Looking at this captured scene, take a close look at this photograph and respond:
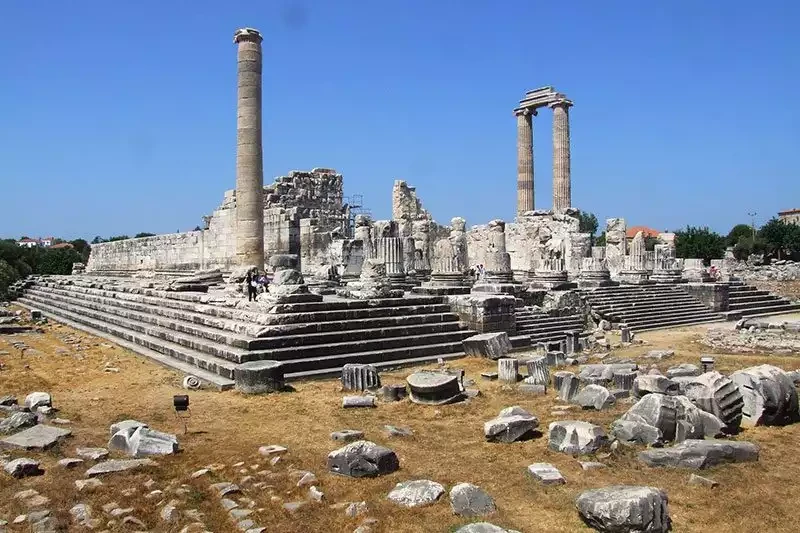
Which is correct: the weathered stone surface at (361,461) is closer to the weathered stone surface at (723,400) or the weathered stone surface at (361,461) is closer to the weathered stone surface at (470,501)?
the weathered stone surface at (470,501)

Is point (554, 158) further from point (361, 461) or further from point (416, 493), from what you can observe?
point (416, 493)

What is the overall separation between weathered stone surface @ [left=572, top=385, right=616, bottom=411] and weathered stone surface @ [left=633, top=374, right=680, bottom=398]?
0.52m

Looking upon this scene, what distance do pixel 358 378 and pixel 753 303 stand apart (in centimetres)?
2003

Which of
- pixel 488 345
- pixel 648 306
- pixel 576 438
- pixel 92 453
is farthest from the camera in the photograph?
pixel 648 306

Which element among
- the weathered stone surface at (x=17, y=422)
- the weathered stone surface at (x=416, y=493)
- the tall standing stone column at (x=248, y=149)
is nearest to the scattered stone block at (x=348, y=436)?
the weathered stone surface at (x=416, y=493)

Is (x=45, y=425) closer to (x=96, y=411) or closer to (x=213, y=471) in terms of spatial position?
(x=96, y=411)

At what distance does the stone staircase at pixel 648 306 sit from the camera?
19375 millimetres

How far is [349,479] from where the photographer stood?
5434 millimetres

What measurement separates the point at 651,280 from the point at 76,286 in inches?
876

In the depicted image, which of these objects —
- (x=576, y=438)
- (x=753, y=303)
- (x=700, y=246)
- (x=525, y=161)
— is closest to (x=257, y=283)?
(x=576, y=438)

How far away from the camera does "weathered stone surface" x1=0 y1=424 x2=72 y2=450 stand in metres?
6.06

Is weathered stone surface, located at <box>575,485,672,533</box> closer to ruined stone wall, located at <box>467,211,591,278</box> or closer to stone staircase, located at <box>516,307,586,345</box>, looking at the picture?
stone staircase, located at <box>516,307,586,345</box>

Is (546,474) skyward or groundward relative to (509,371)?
groundward

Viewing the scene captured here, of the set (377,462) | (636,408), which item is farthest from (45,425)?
(636,408)
